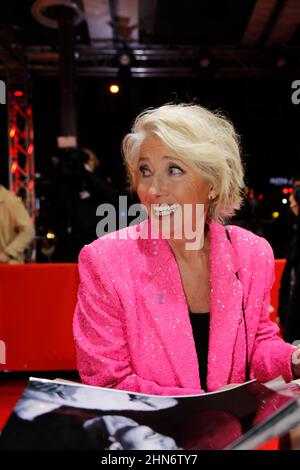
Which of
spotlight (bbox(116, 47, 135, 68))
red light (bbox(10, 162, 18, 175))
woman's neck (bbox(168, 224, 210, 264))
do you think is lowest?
woman's neck (bbox(168, 224, 210, 264))

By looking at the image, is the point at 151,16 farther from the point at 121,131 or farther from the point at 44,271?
the point at 44,271

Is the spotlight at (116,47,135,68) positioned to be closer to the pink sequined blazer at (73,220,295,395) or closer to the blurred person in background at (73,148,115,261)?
the blurred person in background at (73,148,115,261)

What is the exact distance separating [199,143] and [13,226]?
3.08 meters

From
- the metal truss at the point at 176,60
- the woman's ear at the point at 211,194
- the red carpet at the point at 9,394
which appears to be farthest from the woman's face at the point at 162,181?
the metal truss at the point at 176,60

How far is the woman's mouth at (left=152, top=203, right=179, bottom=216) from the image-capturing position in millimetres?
1246

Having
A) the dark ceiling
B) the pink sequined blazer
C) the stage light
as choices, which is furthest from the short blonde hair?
the stage light

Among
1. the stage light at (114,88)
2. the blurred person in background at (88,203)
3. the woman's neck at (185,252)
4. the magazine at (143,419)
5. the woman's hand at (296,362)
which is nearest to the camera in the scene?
the magazine at (143,419)

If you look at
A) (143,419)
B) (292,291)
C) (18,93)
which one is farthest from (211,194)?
(18,93)

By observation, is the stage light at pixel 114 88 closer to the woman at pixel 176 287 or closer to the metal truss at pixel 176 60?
the metal truss at pixel 176 60

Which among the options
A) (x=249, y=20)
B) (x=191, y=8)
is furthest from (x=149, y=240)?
(x=249, y=20)

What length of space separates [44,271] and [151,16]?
548cm

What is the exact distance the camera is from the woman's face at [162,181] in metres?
1.22

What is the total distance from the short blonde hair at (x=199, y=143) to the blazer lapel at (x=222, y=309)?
171mm

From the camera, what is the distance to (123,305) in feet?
3.85
